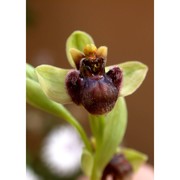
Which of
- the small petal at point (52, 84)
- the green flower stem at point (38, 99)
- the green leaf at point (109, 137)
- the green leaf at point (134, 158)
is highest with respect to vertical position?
the small petal at point (52, 84)

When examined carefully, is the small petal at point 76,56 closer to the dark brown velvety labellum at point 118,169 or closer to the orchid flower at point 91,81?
the orchid flower at point 91,81

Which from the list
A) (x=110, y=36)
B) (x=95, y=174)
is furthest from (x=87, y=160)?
(x=110, y=36)

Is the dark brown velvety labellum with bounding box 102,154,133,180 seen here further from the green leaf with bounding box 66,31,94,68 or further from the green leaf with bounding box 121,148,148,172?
the green leaf with bounding box 66,31,94,68

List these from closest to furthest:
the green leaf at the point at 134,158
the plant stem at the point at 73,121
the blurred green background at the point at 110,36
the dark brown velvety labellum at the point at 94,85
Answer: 1. the dark brown velvety labellum at the point at 94,85
2. the plant stem at the point at 73,121
3. the green leaf at the point at 134,158
4. the blurred green background at the point at 110,36

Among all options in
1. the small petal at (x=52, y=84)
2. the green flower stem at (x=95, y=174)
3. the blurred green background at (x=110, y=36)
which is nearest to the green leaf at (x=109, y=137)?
the green flower stem at (x=95, y=174)

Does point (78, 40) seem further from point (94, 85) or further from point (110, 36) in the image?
point (110, 36)

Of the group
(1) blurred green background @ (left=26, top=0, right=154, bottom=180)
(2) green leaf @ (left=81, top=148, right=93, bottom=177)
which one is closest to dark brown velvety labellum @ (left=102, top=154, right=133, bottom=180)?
(2) green leaf @ (left=81, top=148, right=93, bottom=177)
